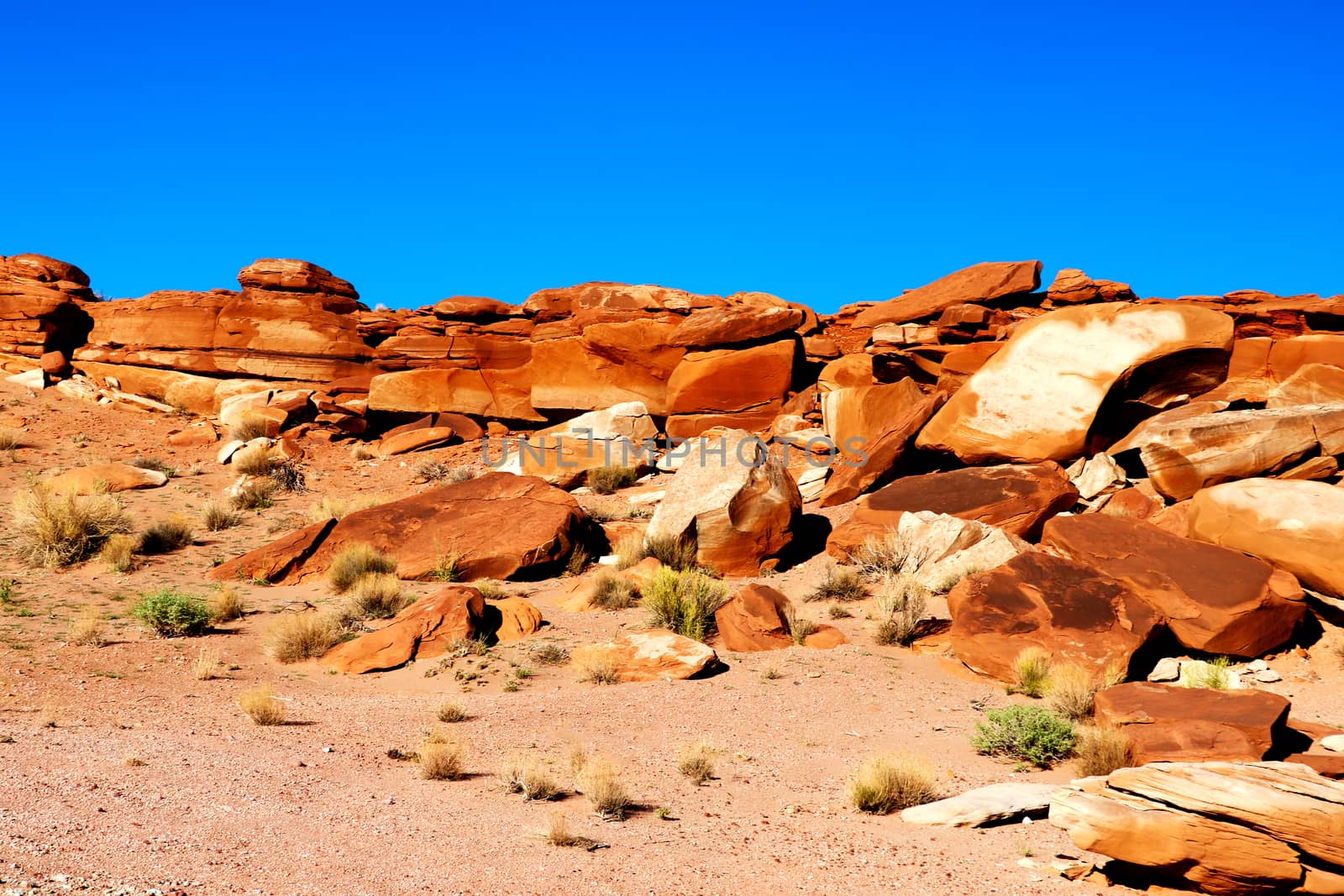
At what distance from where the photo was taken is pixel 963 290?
23016mm

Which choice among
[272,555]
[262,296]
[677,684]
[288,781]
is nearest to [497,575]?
[272,555]

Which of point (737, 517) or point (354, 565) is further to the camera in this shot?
point (737, 517)

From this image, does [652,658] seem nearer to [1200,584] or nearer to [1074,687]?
[1074,687]

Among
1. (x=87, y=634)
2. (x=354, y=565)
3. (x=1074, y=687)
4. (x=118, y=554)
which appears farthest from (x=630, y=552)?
(x=118, y=554)

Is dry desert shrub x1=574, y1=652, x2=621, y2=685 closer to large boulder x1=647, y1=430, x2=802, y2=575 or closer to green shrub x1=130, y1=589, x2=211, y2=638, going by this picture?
large boulder x1=647, y1=430, x2=802, y2=575

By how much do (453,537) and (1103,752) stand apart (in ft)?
33.9

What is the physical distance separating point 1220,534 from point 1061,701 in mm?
4537

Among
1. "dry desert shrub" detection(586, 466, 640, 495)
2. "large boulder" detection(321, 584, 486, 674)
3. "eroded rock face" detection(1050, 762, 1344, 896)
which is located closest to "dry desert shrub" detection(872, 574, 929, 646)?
"large boulder" detection(321, 584, 486, 674)

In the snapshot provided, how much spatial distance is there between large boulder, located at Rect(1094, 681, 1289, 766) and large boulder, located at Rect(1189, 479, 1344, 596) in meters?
3.89

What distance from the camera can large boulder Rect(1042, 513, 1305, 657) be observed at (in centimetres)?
1068

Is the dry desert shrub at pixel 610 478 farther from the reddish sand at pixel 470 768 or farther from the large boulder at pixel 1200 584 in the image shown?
the large boulder at pixel 1200 584

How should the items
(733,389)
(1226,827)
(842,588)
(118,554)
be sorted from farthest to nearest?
(733,389)
(118,554)
(842,588)
(1226,827)

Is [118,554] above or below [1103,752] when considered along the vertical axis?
above

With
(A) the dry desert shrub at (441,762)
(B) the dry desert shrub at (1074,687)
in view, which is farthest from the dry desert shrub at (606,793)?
(B) the dry desert shrub at (1074,687)
